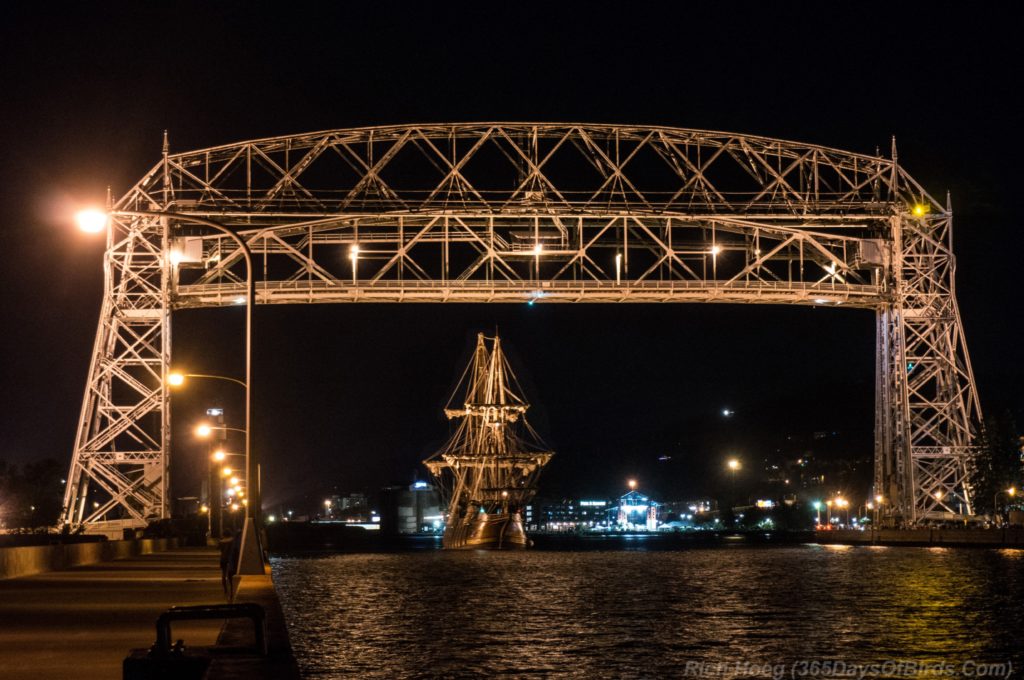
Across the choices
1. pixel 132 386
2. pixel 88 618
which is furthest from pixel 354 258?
pixel 88 618

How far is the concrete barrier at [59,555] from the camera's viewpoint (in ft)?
85.7

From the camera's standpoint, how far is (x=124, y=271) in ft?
189

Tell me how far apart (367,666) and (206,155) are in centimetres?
4298

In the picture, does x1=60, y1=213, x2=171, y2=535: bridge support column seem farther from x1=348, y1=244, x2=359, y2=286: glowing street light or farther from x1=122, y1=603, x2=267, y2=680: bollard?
x1=122, y1=603, x2=267, y2=680: bollard

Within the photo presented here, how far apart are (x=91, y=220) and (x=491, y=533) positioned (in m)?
92.4

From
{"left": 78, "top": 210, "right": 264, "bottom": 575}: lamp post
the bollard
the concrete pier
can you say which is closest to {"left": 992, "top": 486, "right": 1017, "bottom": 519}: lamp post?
the concrete pier

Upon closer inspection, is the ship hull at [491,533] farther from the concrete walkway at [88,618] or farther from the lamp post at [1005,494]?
the concrete walkway at [88,618]

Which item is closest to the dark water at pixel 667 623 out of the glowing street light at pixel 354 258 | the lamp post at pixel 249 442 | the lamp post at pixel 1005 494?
the lamp post at pixel 249 442

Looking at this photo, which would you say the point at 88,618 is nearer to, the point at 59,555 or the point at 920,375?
the point at 59,555

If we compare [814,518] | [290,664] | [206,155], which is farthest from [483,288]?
[814,518]

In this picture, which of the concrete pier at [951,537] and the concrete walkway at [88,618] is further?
the concrete pier at [951,537]

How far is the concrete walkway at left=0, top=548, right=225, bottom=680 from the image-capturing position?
1250 centimetres

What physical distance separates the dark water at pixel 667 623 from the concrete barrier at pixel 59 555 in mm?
4723

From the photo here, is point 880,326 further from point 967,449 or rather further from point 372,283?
point 372,283
